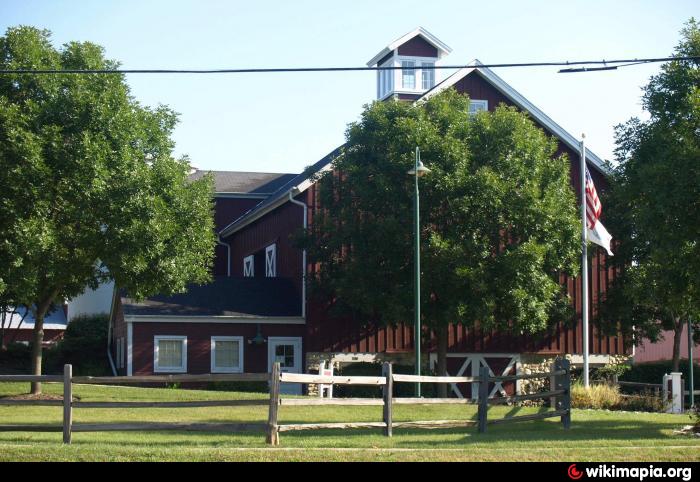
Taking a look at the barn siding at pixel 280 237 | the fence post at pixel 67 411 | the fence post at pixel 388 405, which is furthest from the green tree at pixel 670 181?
the fence post at pixel 67 411

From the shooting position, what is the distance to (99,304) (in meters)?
51.2

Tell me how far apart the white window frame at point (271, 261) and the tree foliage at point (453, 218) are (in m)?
6.76

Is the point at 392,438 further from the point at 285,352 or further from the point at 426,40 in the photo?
the point at 426,40

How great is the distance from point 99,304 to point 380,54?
1955 cm

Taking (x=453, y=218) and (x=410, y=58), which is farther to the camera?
(x=410, y=58)

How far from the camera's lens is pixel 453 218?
109ft

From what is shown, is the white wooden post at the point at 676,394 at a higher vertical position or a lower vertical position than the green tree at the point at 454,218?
lower

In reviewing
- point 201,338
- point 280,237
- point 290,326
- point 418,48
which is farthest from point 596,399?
point 418,48

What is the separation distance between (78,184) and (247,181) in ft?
78.4

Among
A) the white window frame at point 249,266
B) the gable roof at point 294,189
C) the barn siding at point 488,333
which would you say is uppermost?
Result: the gable roof at point 294,189

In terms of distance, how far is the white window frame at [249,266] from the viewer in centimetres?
4453

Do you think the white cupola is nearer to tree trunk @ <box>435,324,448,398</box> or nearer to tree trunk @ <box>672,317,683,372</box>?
tree trunk @ <box>435,324,448,398</box>

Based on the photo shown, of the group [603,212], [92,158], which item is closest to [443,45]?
[603,212]

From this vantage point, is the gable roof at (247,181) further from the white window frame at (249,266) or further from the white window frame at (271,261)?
the white window frame at (271,261)
